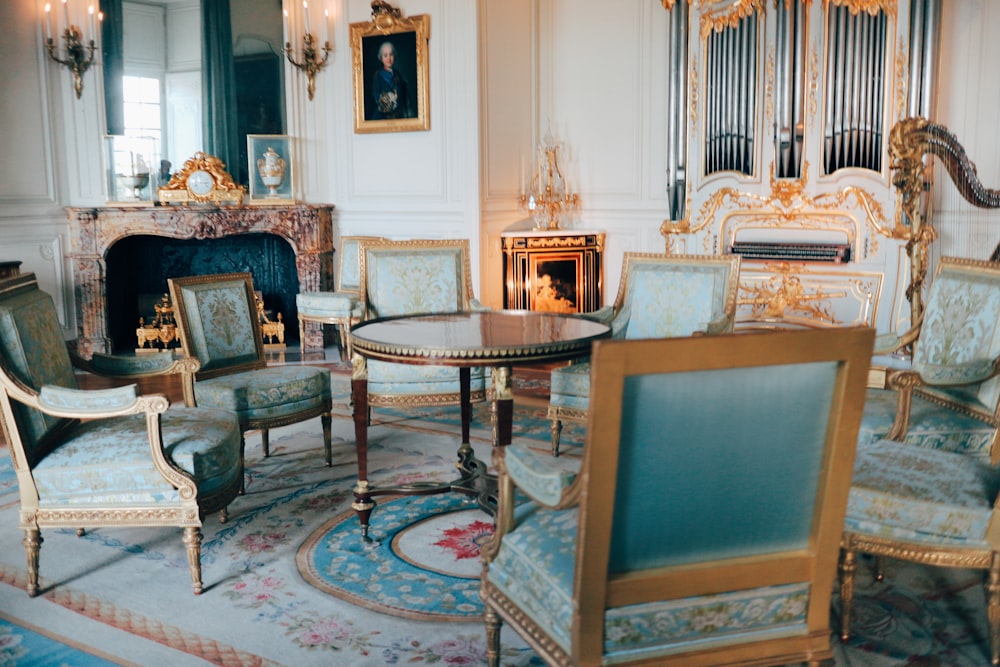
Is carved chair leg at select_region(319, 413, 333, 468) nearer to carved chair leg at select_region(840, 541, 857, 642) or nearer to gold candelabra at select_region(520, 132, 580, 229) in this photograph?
carved chair leg at select_region(840, 541, 857, 642)

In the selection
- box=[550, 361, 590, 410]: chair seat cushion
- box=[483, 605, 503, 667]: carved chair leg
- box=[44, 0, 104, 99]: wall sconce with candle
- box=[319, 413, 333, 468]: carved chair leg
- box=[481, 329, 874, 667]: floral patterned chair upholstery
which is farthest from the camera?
box=[44, 0, 104, 99]: wall sconce with candle

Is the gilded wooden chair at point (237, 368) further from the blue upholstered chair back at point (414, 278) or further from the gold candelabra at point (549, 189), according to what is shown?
the gold candelabra at point (549, 189)

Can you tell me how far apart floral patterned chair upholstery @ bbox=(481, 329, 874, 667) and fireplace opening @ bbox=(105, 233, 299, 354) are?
5.81m

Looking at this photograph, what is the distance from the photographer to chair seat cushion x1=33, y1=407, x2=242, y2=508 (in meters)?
2.85

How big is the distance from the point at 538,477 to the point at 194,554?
57.2 inches

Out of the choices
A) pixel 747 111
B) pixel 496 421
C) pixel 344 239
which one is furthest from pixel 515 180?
pixel 496 421

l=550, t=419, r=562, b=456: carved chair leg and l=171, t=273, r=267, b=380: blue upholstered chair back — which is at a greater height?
l=171, t=273, r=267, b=380: blue upholstered chair back

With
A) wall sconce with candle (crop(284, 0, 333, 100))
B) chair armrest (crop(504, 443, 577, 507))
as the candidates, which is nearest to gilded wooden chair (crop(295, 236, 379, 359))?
wall sconce with candle (crop(284, 0, 333, 100))

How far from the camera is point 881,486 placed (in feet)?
8.05

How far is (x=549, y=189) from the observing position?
6.77 metres

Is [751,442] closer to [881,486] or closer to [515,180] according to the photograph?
[881,486]

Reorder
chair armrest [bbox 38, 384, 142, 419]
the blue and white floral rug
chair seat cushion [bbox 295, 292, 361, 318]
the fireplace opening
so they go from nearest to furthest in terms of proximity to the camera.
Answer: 1. the blue and white floral rug
2. chair armrest [bbox 38, 384, 142, 419]
3. chair seat cushion [bbox 295, 292, 361, 318]
4. the fireplace opening

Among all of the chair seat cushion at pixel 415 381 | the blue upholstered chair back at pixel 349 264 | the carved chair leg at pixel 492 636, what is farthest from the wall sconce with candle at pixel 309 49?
the carved chair leg at pixel 492 636

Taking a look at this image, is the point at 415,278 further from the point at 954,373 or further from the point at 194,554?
the point at 954,373
